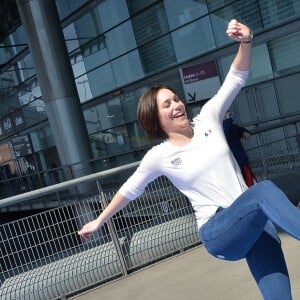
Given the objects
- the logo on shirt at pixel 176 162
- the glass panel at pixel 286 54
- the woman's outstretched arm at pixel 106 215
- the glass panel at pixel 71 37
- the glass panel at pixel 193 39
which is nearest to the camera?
the logo on shirt at pixel 176 162

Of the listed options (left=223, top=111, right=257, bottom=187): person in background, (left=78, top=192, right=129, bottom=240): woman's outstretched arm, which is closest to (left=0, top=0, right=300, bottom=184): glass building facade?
(left=223, top=111, right=257, bottom=187): person in background

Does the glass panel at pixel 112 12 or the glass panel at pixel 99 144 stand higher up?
the glass panel at pixel 112 12

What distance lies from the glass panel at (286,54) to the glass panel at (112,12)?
21.4 feet

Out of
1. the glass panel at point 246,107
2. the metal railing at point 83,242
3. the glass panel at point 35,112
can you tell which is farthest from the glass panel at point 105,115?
the metal railing at point 83,242

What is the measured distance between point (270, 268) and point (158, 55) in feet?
52.3

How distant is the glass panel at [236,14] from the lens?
573 inches

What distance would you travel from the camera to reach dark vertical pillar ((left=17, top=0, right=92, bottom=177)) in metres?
16.5

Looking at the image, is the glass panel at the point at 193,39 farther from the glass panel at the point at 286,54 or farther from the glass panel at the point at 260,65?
the glass panel at the point at 286,54

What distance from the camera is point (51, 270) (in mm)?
5176

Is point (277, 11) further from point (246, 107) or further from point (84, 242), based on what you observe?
point (84, 242)

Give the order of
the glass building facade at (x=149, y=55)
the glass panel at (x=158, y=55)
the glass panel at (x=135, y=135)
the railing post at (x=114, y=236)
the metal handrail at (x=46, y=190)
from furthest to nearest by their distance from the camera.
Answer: the glass panel at (x=135, y=135) < the glass panel at (x=158, y=55) < the glass building facade at (x=149, y=55) < the railing post at (x=114, y=236) < the metal handrail at (x=46, y=190)

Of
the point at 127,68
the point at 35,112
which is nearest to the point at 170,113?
the point at 127,68

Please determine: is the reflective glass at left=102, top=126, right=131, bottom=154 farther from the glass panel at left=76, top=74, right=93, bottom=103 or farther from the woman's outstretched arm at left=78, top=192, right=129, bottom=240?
the woman's outstretched arm at left=78, top=192, right=129, bottom=240

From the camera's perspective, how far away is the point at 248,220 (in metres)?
2.22
